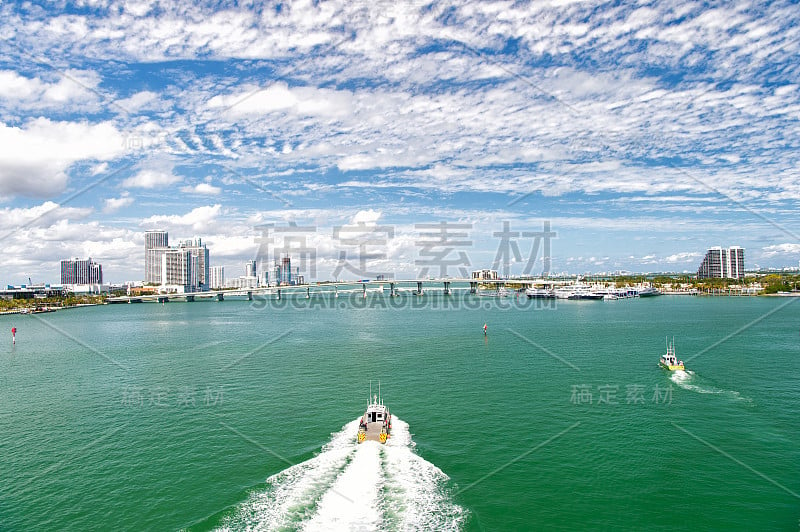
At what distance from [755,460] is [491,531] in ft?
34.7

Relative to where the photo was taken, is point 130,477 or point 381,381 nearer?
point 130,477

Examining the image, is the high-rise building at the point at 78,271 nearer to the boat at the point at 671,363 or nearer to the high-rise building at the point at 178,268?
the high-rise building at the point at 178,268

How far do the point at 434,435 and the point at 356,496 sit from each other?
5.45 meters

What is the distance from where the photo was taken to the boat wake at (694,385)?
2319 centimetres

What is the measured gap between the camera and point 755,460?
1549cm

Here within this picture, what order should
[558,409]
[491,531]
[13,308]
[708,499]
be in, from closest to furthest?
[491,531] → [708,499] → [558,409] → [13,308]

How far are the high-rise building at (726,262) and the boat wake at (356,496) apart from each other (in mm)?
188562

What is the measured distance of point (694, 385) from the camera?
990 inches

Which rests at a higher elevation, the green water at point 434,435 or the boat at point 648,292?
the boat at point 648,292

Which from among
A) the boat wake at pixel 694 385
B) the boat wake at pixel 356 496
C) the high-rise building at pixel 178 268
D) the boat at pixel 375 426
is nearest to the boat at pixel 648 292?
the boat wake at pixel 694 385

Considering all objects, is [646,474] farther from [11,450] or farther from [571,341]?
[571,341]

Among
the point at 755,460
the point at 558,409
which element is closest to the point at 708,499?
the point at 755,460

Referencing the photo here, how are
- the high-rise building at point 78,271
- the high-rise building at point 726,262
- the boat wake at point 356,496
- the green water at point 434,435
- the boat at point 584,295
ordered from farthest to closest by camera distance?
the high-rise building at point 78,271
the high-rise building at point 726,262
the boat at point 584,295
the green water at point 434,435
the boat wake at point 356,496

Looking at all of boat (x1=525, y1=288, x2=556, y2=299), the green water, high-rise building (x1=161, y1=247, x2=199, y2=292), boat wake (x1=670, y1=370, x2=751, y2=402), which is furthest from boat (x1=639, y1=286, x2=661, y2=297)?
high-rise building (x1=161, y1=247, x2=199, y2=292)
